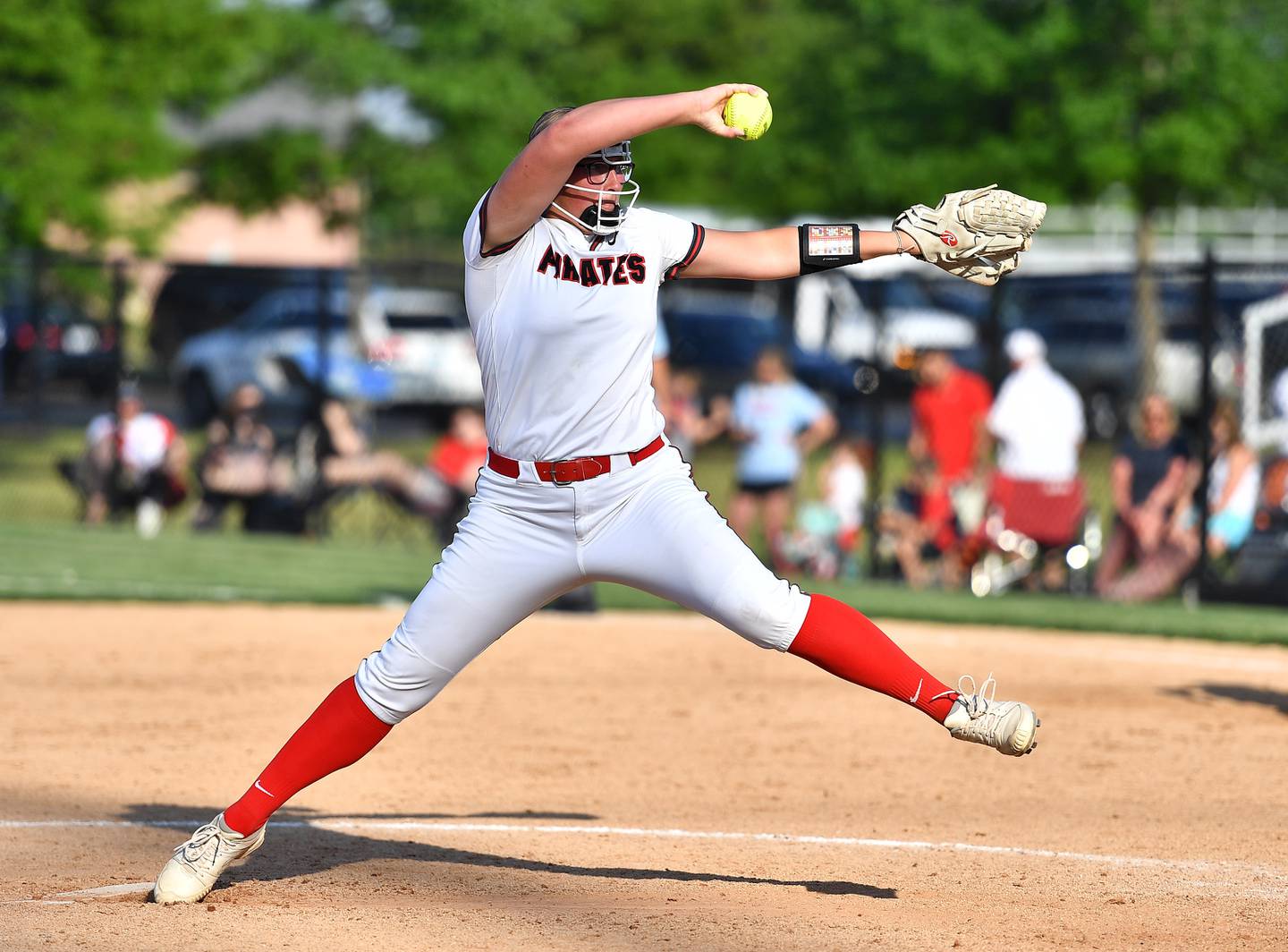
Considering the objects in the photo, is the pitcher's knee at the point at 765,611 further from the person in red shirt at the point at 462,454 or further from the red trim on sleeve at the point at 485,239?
the person in red shirt at the point at 462,454

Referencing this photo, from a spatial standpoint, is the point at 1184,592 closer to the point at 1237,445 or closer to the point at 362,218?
the point at 1237,445

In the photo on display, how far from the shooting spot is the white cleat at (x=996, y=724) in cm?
493

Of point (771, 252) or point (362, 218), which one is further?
point (362, 218)

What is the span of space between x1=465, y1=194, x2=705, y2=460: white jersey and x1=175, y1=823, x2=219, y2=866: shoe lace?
1353 mm

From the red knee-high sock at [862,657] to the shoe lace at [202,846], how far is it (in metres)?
1.69

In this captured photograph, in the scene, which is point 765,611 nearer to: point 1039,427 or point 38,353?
point 1039,427

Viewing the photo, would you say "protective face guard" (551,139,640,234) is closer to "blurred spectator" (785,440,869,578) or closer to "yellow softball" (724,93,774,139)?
"yellow softball" (724,93,774,139)

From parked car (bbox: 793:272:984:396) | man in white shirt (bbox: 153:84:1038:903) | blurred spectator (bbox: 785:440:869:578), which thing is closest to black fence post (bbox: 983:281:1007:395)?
parked car (bbox: 793:272:984:396)

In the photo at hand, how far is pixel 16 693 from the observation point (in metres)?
9.02

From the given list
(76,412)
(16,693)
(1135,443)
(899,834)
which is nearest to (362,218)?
(76,412)

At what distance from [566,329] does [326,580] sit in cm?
860

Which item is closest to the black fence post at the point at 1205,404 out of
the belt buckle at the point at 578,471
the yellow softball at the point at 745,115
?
the belt buckle at the point at 578,471

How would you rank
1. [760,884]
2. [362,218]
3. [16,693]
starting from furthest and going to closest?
[362,218] → [16,693] → [760,884]

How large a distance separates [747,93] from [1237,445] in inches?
356
